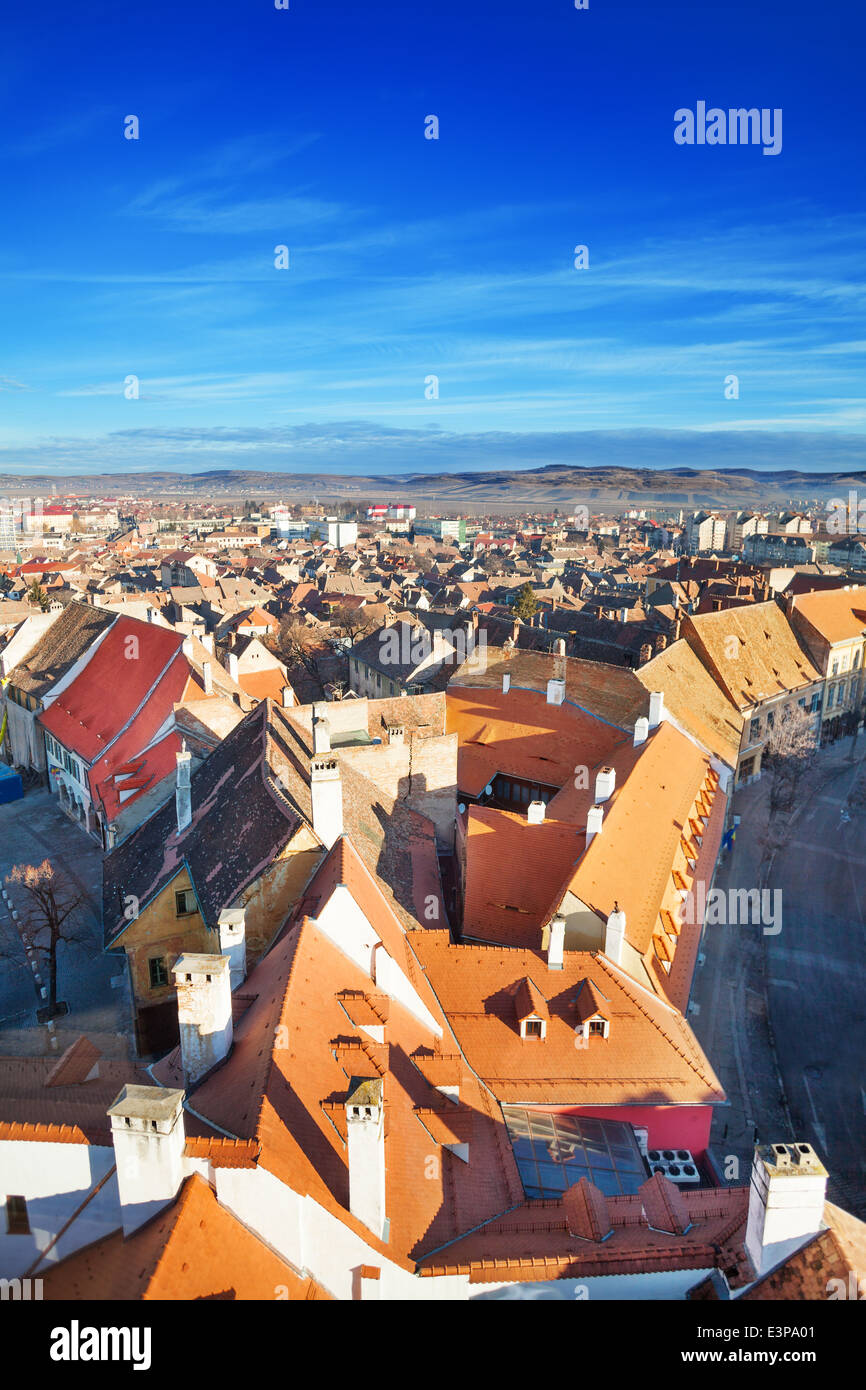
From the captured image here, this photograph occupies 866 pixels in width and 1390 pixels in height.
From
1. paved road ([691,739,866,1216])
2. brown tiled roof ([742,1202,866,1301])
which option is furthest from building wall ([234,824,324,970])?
paved road ([691,739,866,1216])

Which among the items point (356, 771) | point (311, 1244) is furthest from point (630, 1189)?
point (356, 771)

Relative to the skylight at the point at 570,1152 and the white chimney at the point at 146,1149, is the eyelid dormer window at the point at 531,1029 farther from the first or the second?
the white chimney at the point at 146,1149

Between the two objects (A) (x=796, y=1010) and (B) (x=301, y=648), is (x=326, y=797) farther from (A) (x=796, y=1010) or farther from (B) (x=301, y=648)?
(B) (x=301, y=648)

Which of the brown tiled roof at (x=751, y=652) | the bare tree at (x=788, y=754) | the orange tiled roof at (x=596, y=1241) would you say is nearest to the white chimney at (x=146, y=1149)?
the orange tiled roof at (x=596, y=1241)

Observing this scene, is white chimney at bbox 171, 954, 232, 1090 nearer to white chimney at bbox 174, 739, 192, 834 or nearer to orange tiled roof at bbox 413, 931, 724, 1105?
orange tiled roof at bbox 413, 931, 724, 1105

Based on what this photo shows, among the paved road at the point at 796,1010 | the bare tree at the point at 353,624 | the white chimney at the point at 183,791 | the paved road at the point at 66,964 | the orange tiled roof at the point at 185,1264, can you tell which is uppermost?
the bare tree at the point at 353,624

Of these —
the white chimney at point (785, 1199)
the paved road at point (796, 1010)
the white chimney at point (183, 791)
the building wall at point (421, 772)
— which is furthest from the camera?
the building wall at point (421, 772)
